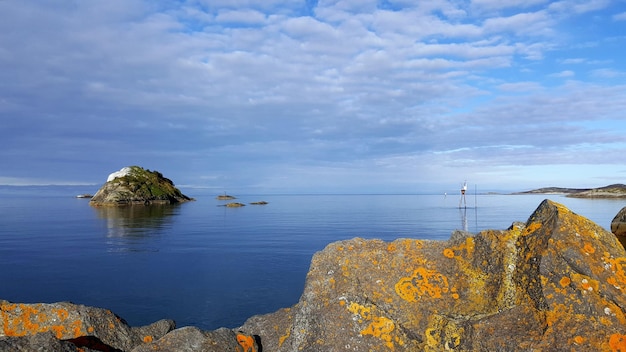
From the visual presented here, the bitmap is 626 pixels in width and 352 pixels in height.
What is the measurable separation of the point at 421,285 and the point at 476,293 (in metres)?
0.83

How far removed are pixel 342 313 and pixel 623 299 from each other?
12.3 feet

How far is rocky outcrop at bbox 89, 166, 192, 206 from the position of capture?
4429 inches

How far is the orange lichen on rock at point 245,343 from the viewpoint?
718 centimetres

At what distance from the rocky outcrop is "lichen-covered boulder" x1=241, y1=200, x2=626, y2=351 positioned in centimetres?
11680

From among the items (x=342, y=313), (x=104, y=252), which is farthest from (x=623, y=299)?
(x=104, y=252)

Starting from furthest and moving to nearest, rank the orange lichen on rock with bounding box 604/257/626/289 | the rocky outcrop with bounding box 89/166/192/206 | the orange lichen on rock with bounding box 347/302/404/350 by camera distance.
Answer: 1. the rocky outcrop with bounding box 89/166/192/206
2. the orange lichen on rock with bounding box 347/302/404/350
3. the orange lichen on rock with bounding box 604/257/626/289

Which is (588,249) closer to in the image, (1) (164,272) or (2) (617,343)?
(2) (617,343)

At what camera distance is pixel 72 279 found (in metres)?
26.0

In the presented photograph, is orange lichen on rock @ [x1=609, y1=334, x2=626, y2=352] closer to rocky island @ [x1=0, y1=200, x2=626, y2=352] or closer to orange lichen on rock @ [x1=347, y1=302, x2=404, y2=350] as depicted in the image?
rocky island @ [x1=0, y1=200, x2=626, y2=352]

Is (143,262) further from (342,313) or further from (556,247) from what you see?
(556,247)

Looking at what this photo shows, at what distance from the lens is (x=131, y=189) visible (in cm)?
11294

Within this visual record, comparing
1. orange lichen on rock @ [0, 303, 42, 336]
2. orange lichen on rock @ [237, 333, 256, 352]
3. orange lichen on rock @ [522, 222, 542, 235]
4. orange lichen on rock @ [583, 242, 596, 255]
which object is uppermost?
orange lichen on rock @ [522, 222, 542, 235]

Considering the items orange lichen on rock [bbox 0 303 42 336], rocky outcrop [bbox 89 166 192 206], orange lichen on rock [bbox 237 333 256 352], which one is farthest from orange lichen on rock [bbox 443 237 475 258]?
rocky outcrop [bbox 89 166 192 206]

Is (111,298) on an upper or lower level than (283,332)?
lower
